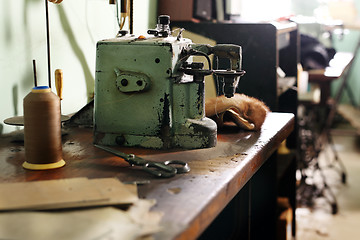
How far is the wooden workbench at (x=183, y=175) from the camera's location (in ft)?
3.01

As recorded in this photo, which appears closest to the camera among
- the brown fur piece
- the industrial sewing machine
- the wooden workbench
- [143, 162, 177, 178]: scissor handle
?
the wooden workbench

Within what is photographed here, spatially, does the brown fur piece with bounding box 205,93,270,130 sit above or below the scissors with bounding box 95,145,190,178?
above

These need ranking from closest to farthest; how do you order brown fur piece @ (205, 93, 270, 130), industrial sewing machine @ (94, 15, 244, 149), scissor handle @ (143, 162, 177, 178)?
scissor handle @ (143, 162, 177, 178) → industrial sewing machine @ (94, 15, 244, 149) → brown fur piece @ (205, 93, 270, 130)

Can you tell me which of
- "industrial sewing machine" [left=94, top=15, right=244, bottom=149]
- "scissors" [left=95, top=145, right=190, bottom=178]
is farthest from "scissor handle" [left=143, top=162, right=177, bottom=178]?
"industrial sewing machine" [left=94, top=15, right=244, bottom=149]

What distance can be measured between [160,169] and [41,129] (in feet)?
1.01

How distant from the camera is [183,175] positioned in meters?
1.15

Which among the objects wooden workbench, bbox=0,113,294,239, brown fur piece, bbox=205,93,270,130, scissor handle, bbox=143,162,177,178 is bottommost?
wooden workbench, bbox=0,113,294,239

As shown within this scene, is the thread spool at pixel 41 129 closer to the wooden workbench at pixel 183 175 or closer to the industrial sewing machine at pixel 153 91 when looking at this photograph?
the wooden workbench at pixel 183 175

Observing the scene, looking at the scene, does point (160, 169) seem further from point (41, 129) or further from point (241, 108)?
point (241, 108)

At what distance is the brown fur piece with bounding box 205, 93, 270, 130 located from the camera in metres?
1.67

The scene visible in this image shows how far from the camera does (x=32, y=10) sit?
1.67 metres

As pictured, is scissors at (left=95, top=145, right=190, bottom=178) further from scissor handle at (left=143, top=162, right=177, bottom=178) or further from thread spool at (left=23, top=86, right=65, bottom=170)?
thread spool at (left=23, top=86, right=65, bottom=170)

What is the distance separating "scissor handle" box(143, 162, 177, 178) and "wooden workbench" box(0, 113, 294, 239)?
15mm

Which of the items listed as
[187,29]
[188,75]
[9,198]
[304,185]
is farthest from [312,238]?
[9,198]
